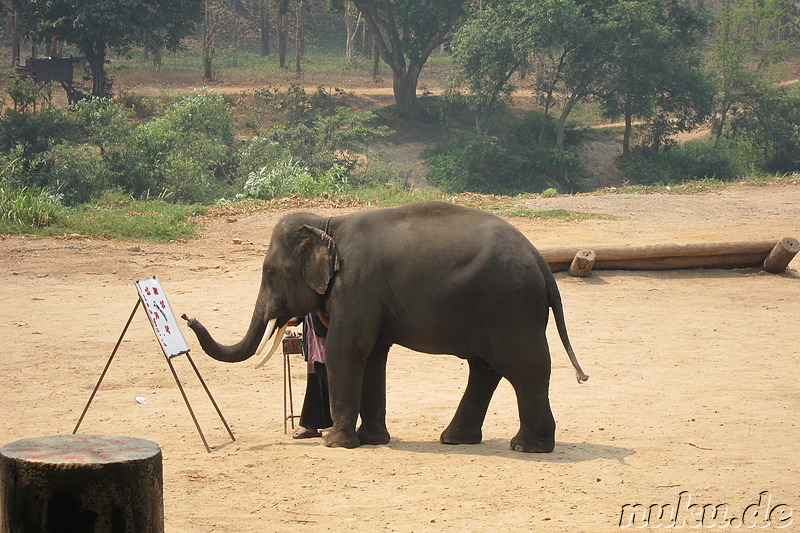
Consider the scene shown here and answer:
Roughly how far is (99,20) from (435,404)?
95.3 ft

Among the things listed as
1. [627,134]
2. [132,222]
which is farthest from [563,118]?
[132,222]

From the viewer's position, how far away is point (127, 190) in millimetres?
23516

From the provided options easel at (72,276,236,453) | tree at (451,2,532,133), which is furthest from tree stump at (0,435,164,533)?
tree at (451,2,532,133)

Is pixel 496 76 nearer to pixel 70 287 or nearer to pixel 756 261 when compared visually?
pixel 756 261

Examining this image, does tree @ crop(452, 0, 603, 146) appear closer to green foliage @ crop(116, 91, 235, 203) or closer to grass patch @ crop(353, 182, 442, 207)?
green foliage @ crop(116, 91, 235, 203)

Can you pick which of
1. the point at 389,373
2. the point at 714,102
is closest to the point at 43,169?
the point at 389,373

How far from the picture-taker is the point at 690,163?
3731 centimetres

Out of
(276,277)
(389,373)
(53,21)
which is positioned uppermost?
(53,21)

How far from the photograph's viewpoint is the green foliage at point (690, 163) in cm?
3634

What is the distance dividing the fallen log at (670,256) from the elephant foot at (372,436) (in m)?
7.01

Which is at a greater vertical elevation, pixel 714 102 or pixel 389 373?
pixel 714 102

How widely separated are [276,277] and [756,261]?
9.83m

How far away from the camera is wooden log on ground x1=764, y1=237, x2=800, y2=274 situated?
15078 millimetres

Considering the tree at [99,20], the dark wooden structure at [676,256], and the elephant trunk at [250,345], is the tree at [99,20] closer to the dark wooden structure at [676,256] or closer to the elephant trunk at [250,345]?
the dark wooden structure at [676,256]
